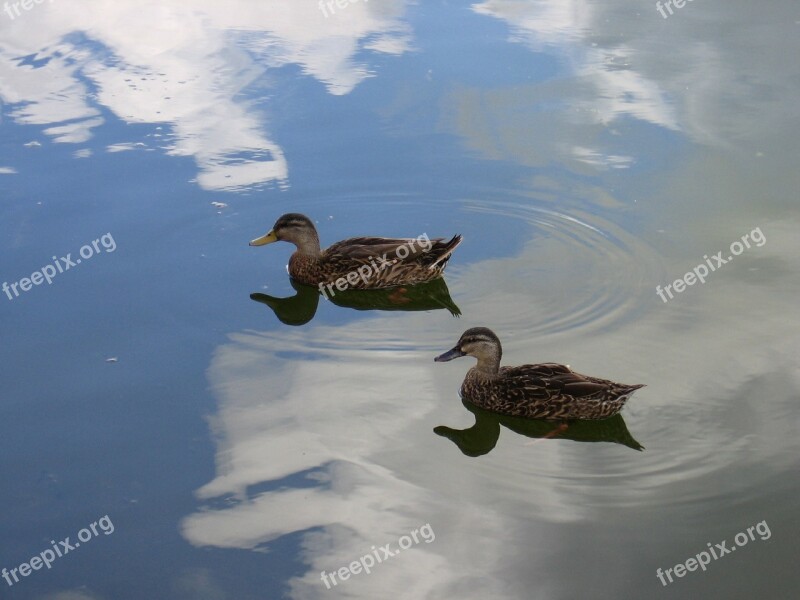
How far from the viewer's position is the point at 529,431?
6441 mm

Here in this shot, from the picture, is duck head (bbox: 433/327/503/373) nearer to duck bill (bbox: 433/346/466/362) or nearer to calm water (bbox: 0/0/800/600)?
duck bill (bbox: 433/346/466/362)

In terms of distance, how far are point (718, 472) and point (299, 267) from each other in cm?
367

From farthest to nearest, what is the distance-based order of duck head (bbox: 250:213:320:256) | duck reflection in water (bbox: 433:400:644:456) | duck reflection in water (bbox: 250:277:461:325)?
1. duck head (bbox: 250:213:320:256)
2. duck reflection in water (bbox: 250:277:461:325)
3. duck reflection in water (bbox: 433:400:644:456)

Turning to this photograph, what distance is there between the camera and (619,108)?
428 inches

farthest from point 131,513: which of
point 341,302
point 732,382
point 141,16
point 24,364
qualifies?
point 141,16

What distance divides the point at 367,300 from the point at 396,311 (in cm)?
33

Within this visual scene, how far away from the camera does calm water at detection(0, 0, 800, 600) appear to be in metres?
5.38

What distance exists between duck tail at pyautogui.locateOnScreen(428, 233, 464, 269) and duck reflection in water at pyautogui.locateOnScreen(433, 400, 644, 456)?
1.65m

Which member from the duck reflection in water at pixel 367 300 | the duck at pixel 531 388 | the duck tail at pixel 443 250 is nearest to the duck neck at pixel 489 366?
the duck at pixel 531 388

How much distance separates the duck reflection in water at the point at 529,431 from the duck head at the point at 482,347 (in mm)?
276

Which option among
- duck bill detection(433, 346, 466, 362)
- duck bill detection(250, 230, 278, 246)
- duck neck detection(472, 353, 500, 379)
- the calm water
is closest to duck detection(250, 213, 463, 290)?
duck bill detection(250, 230, 278, 246)

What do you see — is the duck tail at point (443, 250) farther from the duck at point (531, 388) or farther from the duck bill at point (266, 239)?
the duck at point (531, 388)

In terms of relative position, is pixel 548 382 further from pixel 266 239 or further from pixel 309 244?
pixel 266 239

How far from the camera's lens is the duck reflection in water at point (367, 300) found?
779 centimetres
